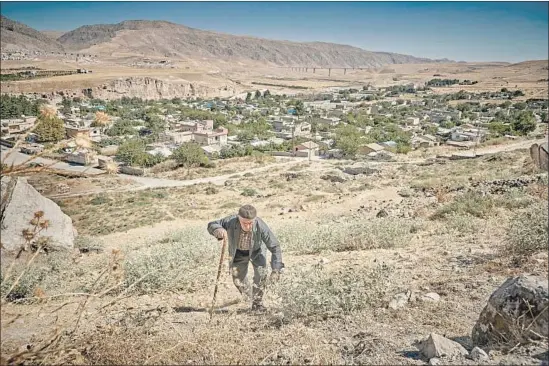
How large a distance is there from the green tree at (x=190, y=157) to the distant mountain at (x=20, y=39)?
10845 cm

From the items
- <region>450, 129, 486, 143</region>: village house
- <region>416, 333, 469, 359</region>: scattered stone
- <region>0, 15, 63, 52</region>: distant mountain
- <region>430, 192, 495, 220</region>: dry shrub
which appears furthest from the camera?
<region>0, 15, 63, 52</region>: distant mountain

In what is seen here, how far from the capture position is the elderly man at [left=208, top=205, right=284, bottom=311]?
3.95 meters

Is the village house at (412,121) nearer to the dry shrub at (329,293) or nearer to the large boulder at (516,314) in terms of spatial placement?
the dry shrub at (329,293)

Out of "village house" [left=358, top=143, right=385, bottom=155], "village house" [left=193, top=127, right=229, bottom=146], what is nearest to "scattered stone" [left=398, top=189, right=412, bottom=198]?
"village house" [left=358, top=143, right=385, bottom=155]

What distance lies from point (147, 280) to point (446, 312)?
12.4 ft

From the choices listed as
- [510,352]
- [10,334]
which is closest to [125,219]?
[10,334]

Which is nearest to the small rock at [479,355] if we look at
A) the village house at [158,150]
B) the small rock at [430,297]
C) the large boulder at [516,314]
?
the large boulder at [516,314]

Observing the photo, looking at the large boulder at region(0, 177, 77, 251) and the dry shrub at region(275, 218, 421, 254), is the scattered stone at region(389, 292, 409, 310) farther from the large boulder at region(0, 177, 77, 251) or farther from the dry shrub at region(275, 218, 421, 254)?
the large boulder at region(0, 177, 77, 251)

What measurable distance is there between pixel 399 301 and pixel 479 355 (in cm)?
133

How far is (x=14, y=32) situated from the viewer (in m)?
124

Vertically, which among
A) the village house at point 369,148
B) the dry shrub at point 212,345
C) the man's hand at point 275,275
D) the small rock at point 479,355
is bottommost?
the village house at point 369,148

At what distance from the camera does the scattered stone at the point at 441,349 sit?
8.49ft

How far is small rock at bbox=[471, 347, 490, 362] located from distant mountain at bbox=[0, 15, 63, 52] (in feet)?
455

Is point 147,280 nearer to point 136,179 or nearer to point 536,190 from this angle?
point 536,190
